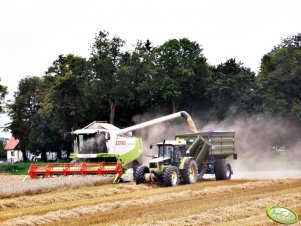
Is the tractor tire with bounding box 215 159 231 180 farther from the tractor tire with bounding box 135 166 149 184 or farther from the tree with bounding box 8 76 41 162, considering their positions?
the tree with bounding box 8 76 41 162

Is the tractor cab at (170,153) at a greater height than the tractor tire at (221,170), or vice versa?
the tractor cab at (170,153)

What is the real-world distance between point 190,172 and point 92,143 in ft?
27.0

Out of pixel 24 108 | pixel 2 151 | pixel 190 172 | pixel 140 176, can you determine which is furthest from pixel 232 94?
pixel 2 151

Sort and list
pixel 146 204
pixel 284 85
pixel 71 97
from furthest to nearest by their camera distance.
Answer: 1. pixel 71 97
2. pixel 284 85
3. pixel 146 204

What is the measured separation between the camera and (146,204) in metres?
18.3

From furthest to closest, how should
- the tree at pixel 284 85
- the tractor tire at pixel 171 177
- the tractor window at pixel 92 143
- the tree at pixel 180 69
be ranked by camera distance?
the tree at pixel 180 69, the tree at pixel 284 85, the tractor window at pixel 92 143, the tractor tire at pixel 171 177

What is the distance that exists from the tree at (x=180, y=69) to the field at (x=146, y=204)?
143 ft

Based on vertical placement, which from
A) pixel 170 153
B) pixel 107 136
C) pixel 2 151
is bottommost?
pixel 170 153

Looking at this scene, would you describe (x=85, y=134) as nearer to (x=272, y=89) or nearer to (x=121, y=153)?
(x=121, y=153)

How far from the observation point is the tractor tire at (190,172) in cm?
2641

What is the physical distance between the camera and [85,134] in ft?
110

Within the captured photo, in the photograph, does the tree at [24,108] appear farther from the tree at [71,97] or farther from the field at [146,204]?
the field at [146,204]

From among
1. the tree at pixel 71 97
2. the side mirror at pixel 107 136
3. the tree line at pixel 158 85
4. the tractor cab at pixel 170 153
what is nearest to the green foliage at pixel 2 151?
Answer: the tree line at pixel 158 85

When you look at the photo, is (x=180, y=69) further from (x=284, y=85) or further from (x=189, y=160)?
(x=189, y=160)
